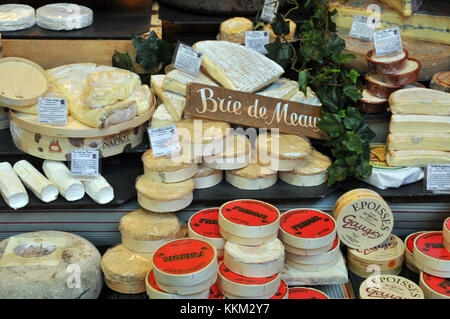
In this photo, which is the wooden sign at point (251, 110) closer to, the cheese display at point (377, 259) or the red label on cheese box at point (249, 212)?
the red label on cheese box at point (249, 212)

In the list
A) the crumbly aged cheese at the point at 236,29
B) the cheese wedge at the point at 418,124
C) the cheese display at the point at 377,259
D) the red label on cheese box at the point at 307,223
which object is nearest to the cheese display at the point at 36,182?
the red label on cheese box at the point at 307,223

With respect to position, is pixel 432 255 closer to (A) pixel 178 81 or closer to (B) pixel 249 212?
(B) pixel 249 212

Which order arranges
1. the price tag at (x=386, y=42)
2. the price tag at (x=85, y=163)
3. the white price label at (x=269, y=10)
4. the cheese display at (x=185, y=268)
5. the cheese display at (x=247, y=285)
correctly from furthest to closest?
1. the white price label at (x=269, y=10)
2. the price tag at (x=386, y=42)
3. the price tag at (x=85, y=163)
4. the cheese display at (x=247, y=285)
5. the cheese display at (x=185, y=268)

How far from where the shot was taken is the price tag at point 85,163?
9.11 feet

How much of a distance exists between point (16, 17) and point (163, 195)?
1542 millimetres

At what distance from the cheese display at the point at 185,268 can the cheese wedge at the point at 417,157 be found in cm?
112

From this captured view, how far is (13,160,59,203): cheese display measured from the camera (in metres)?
2.71

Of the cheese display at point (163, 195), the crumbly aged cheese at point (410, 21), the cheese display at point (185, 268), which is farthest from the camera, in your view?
the crumbly aged cheese at point (410, 21)

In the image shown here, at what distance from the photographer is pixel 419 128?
2.89 m

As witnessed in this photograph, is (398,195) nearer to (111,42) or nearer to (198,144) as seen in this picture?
(198,144)

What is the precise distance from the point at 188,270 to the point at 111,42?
1667 millimetres

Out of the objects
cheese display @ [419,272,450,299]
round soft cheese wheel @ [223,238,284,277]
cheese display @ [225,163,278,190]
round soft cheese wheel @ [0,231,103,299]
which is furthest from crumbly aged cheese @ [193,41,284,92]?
cheese display @ [419,272,450,299]

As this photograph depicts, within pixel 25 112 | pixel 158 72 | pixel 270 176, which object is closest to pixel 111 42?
pixel 158 72

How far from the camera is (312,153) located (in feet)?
9.95
